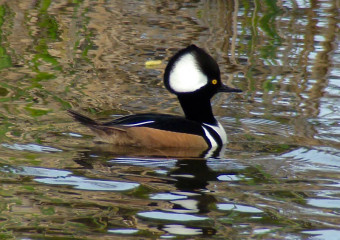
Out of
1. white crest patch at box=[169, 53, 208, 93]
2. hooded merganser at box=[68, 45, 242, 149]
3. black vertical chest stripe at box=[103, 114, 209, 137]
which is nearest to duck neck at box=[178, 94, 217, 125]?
hooded merganser at box=[68, 45, 242, 149]

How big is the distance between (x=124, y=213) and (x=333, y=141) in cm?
274

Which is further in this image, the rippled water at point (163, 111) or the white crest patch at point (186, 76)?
the white crest patch at point (186, 76)

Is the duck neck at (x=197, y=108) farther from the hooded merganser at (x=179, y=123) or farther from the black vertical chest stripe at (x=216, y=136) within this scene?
the black vertical chest stripe at (x=216, y=136)

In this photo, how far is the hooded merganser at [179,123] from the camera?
22.5 feet

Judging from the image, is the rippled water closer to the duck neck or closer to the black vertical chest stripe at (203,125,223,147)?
the black vertical chest stripe at (203,125,223,147)

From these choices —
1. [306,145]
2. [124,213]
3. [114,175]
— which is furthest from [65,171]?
[306,145]

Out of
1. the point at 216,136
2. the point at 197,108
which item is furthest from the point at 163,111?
the point at 216,136

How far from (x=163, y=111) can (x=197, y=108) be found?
78cm

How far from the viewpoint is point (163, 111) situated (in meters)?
8.04

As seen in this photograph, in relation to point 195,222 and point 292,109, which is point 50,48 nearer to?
point 292,109

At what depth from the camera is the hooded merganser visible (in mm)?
6867

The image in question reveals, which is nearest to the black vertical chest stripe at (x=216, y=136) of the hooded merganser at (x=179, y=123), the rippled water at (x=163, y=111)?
the hooded merganser at (x=179, y=123)

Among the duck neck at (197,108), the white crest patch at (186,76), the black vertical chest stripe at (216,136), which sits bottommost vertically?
the black vertical chest stripe at (216,136)

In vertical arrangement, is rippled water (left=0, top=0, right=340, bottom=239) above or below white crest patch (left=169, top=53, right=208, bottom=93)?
below
